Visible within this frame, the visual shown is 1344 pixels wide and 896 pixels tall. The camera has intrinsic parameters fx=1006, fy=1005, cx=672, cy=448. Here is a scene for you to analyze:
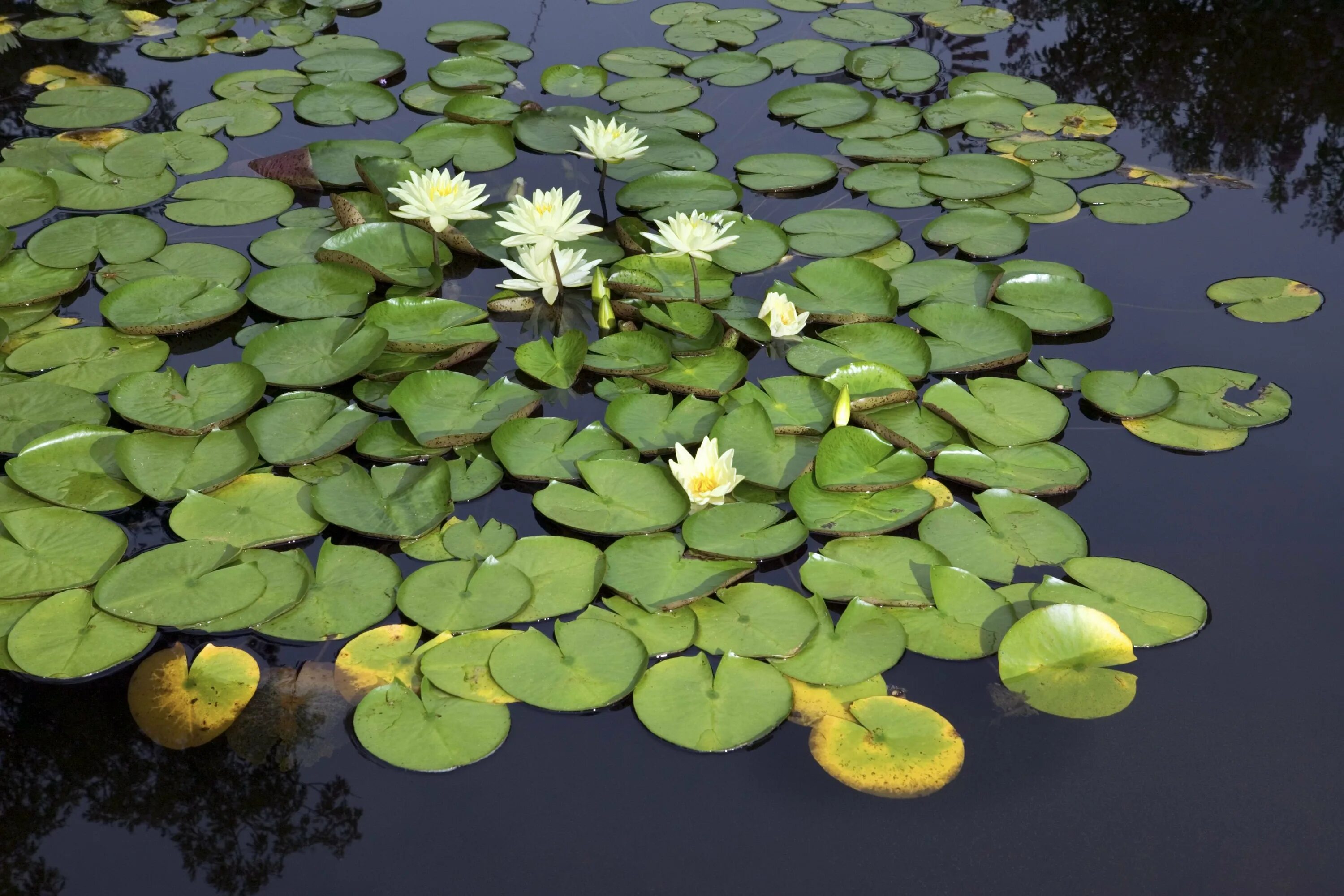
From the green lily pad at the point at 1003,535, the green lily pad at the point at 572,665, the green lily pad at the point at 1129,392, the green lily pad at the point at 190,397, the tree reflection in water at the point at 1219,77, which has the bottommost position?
the green lily pad at the point at 190,397

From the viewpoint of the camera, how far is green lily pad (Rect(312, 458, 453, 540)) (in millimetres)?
2645

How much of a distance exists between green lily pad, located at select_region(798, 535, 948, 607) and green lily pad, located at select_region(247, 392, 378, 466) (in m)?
1.38

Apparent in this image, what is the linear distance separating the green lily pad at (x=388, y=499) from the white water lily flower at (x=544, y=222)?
0.89 meters

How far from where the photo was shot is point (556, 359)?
3240 mm

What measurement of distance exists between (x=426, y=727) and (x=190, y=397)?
1.43m

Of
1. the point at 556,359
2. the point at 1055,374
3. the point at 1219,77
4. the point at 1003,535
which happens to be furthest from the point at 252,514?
the point at 1219,77

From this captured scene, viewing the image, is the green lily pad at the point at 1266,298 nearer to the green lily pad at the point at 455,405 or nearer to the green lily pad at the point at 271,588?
the green lily pad at the point at 455,405

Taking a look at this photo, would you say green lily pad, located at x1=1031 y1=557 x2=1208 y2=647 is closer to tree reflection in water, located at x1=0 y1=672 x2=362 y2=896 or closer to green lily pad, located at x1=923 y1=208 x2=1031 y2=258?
green lily pad, located at x1=923 y1=208 x2=1031 y2=258

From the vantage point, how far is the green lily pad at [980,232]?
12.3ft

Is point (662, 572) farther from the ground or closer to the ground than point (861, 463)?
closer to the ground

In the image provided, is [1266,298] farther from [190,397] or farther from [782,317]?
[190,397]

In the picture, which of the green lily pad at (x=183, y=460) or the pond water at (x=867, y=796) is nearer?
the pond water at (x=867, y=796)

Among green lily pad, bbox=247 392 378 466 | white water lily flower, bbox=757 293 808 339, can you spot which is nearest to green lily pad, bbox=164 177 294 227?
green lily pad, bbox=247 392 378 466

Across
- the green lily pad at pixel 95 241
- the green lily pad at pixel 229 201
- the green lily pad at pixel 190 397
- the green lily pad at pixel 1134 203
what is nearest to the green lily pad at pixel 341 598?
the green lily pad at pixel 190 397
